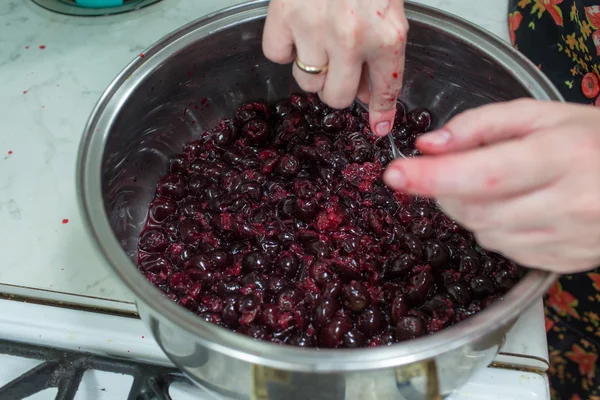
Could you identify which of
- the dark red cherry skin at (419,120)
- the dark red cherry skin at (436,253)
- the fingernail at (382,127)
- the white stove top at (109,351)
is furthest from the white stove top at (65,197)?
the fingernail at (382,127)

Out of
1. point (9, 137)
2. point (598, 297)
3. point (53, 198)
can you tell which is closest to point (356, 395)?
point (53, 198)

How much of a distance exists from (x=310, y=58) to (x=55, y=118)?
932 mm

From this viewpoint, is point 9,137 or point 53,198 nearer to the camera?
point 53,198

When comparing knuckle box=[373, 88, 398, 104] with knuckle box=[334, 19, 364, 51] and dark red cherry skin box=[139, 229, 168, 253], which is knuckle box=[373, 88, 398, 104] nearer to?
knuckle box=[334, 19, 364, 51]

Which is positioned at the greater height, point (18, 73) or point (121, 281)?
point (121, 281)

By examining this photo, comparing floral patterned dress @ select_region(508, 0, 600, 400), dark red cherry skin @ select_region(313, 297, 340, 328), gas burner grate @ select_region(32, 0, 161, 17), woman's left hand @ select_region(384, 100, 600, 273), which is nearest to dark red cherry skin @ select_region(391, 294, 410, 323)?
dark red cherry skin @ select_region(313, 297, 340, 328)

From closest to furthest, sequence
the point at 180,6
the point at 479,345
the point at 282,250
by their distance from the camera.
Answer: the point at 479,345, the point at 282,250, the point at 180,6

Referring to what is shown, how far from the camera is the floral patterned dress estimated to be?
134cm

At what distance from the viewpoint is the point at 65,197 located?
1327 mm

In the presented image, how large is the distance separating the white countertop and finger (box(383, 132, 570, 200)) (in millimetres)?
661

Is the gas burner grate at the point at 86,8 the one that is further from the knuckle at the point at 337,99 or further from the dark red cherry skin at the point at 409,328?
the dark red cherry skin at the point at 409,328

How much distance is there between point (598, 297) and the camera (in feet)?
5.10

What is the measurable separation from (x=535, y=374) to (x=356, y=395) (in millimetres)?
450

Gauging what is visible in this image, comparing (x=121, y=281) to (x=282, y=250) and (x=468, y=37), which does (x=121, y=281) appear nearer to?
(x=282, y=250)
